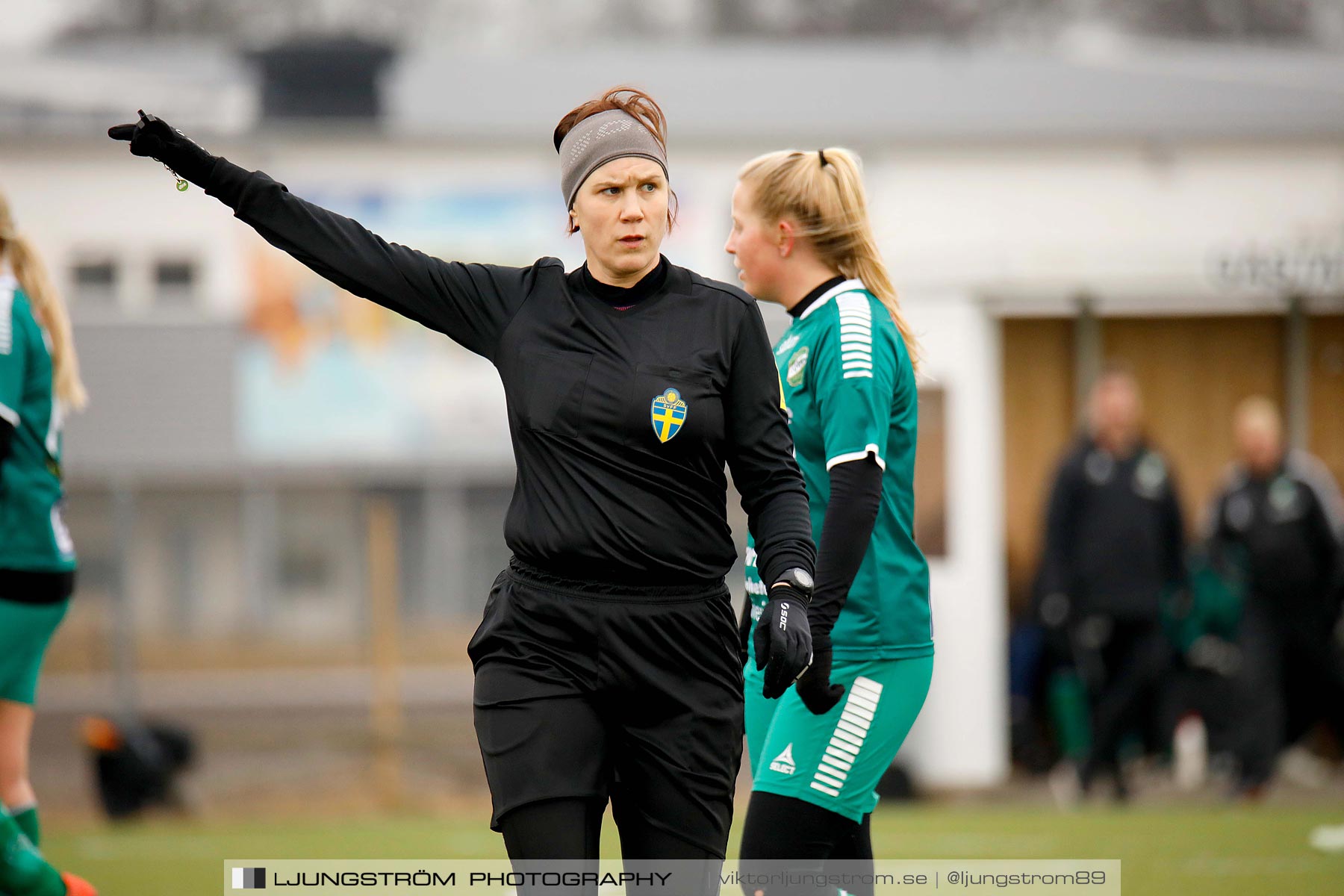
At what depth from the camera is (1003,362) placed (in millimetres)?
11375

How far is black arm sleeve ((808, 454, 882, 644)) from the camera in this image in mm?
3492

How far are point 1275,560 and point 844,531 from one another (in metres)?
6.82

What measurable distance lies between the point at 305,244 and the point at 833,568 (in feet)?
4.47

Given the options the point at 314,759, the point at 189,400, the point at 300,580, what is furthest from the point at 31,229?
the point at 314,759

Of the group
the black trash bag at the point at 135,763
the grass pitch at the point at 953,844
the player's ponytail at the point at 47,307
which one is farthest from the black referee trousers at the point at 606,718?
the black trash bag at the point at 135,763

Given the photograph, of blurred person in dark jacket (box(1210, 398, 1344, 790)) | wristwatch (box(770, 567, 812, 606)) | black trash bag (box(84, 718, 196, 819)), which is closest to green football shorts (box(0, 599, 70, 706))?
wristwatch (box(770, 567, 812, 606))

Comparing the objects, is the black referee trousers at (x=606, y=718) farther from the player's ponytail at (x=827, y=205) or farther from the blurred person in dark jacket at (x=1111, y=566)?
the blurred person in dark jacket at (x=1111, y=566)

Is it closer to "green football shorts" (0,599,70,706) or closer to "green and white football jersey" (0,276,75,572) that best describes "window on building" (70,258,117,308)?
"green and white football jersey" (0,276,75,572)

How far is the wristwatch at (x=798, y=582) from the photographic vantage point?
3184 mm

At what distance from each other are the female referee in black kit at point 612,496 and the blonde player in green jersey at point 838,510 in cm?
33

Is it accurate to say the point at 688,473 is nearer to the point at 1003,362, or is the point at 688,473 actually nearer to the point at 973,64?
the point at 1003,362

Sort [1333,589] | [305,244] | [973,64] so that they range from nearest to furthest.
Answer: [305,244]
[1333,589]
[973,64]

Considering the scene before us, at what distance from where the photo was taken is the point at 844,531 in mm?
3551

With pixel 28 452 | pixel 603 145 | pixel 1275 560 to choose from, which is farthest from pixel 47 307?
pixel 1275 560
